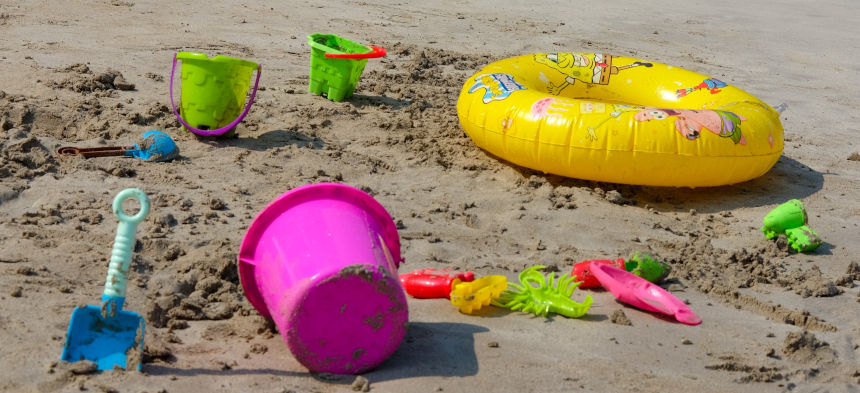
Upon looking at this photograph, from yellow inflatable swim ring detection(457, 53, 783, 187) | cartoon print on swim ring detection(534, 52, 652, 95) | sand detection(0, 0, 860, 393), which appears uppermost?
cartoon print on swim ring detection(534, 52, 652, 95)

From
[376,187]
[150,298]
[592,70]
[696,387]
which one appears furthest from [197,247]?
[592,70]

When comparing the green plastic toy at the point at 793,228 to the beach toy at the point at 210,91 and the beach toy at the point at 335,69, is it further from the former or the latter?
the beach toy at the point at 210,91

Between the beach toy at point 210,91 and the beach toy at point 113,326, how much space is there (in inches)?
90.7

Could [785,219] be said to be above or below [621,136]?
below

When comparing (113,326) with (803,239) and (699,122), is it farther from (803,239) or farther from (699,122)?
(699,122)

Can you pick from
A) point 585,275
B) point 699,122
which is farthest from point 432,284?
point 699,122

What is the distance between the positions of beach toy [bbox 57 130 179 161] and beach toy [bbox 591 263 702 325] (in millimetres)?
2253

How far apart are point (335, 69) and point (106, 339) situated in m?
3.28

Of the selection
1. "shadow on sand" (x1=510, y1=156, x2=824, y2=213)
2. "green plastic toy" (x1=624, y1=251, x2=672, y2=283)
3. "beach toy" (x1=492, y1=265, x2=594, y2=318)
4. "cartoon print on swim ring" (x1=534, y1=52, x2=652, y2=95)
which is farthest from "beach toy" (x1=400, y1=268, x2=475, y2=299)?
"cartoon print on swim ring" (x1=534, y1=52, x2=652, y2=95)

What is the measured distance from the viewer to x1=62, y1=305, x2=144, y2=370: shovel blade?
96.3 inches

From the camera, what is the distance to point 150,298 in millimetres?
2977

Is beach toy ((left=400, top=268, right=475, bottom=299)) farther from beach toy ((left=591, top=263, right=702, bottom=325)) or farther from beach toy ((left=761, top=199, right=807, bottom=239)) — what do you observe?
beach toy ((left=761, top=199, right=807, bottom=239))

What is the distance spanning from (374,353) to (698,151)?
2.56 m

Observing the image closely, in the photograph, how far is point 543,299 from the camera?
3170 millimetres
